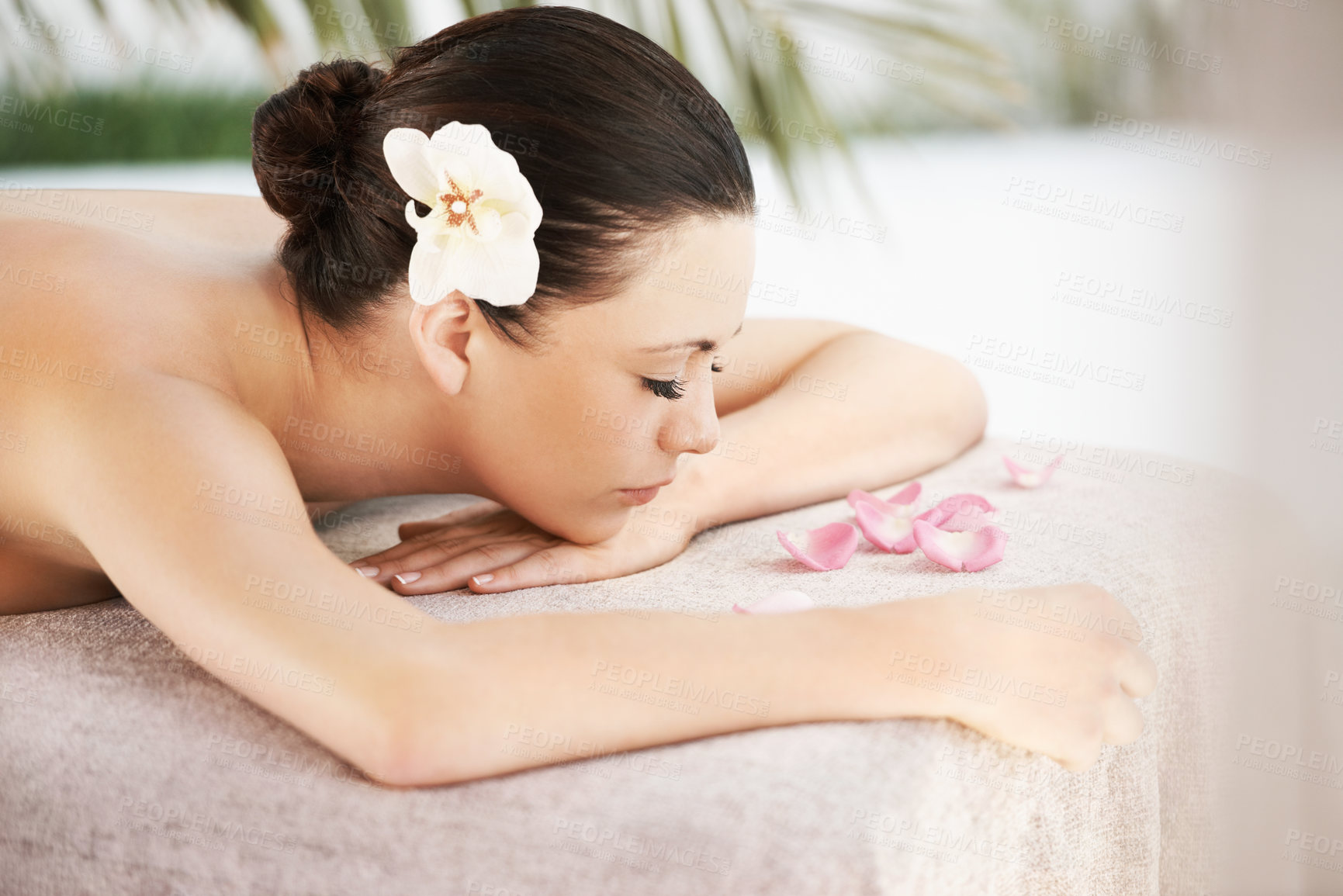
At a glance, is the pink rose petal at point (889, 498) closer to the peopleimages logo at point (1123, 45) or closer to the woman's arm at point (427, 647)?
the woman's arm at point (427, 647)

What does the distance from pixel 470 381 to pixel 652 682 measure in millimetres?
384

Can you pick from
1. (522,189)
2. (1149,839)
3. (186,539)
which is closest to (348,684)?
(186,539)

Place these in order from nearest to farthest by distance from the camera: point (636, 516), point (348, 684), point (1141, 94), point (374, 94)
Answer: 1. point (348, 684)
2. point (374, 94)
3. point (636, 516)
4. point (1141, 94)

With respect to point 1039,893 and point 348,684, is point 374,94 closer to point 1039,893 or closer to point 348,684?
point 348,684

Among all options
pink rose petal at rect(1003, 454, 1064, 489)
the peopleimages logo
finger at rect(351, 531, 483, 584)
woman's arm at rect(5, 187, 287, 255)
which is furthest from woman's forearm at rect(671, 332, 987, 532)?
the peopleimages logo

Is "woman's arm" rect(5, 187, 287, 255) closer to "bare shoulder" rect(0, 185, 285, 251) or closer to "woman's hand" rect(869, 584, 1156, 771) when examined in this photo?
"bare shoulder" rect(0, 185, 285, 251)

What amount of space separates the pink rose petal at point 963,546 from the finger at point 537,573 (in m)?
0.34

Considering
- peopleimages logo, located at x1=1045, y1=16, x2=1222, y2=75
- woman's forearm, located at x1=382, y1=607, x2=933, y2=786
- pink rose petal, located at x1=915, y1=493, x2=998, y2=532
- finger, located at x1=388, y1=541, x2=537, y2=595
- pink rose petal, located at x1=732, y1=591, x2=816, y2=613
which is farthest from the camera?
peopleimages logo, located at x1=1045, y1=16, x2=1222, y2=75

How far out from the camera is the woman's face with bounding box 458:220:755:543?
0.92m

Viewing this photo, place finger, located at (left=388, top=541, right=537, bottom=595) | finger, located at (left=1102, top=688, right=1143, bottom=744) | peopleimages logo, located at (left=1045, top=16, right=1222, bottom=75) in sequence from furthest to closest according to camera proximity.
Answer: peopleimages logo, located at (left=1045, top=16, right=1222, bottom=75) → finger, located at (left=388, top=541, right=537, bottom=595) → finger, located at (left=1102, top=688, right=1143, bottom=744)

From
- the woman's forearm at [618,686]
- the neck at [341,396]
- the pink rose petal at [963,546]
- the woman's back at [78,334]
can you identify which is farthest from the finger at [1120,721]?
the woman's back at [78,334]

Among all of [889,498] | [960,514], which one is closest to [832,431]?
[889,498]

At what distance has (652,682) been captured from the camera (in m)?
0.72

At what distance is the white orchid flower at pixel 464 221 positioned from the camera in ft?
2.82
